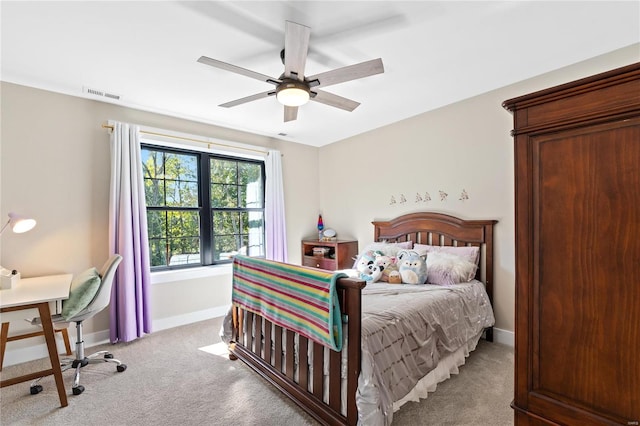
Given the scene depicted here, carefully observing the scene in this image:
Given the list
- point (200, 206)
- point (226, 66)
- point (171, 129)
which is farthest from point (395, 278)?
point (171, 129)

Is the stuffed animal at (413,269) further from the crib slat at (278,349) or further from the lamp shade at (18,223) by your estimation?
the lamp shade at (18,223)

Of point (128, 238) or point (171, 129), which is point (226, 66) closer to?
point (171, 129)

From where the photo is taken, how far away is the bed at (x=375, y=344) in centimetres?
163

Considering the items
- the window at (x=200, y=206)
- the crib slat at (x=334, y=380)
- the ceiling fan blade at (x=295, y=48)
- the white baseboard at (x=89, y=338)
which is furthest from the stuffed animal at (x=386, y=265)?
the white baseboard at (x=89, y=338)

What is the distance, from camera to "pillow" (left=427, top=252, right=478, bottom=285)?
2787 millimetres

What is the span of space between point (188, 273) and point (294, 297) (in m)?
2.28

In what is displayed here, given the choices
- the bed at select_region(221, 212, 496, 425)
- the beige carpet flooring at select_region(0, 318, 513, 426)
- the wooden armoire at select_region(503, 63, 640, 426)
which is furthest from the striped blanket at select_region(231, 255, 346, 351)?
the wooden armoire at select_region(503, 63, 640, 426)

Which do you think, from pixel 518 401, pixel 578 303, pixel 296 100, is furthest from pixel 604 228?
pixel 296 100

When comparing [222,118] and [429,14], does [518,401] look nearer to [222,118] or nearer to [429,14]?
[429,14]

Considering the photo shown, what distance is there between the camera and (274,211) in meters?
4.36

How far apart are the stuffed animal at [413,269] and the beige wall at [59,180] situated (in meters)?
2.68

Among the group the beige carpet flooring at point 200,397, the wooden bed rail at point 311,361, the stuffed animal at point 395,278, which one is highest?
the stuffed animal at point 395,278

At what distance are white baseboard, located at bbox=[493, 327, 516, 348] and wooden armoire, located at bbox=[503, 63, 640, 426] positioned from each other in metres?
2.39

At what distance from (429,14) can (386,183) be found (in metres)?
2.35
